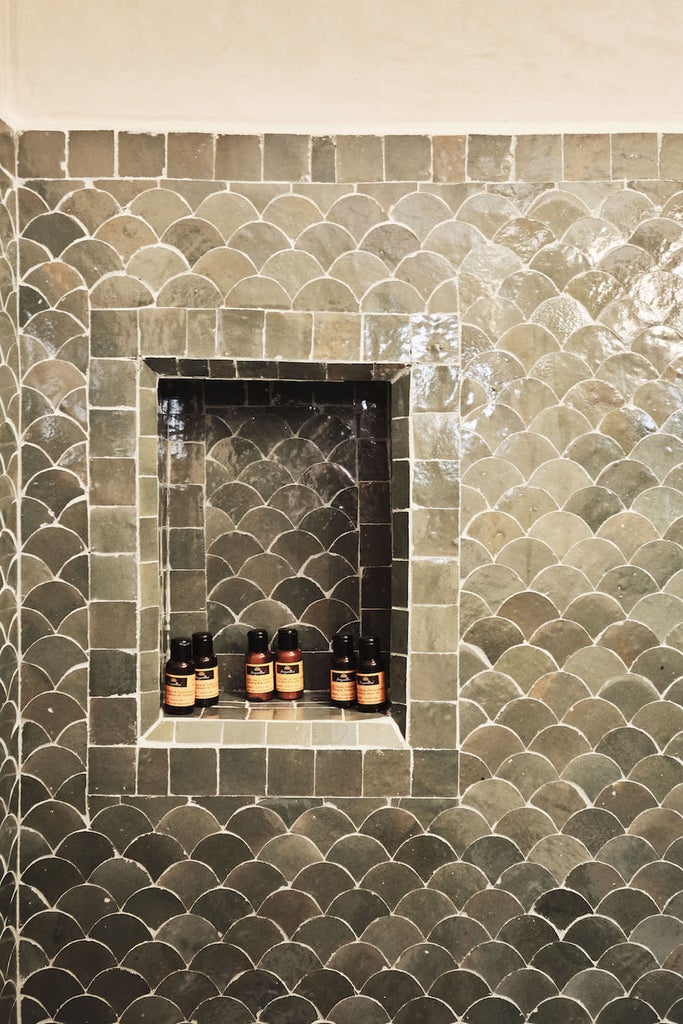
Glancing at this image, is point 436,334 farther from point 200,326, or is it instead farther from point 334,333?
point 200,326

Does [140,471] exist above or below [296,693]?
above

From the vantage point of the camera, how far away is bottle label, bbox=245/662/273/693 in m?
1.73

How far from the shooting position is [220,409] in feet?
5.96

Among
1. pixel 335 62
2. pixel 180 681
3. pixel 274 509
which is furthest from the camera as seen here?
pixel 274 509

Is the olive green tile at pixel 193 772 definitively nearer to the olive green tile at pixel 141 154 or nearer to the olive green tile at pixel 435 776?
the olive green tile at pixel 435 776

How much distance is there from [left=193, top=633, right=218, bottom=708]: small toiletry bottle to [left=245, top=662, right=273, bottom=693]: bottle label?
0.25ft

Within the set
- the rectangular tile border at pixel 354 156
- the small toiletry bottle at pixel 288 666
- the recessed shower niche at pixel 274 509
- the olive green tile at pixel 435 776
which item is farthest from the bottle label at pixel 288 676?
the rectangular tile border at pixel 354 156

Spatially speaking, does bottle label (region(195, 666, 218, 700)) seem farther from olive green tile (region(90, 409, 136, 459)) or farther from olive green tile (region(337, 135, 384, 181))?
olive green tile (region(337, 135, 384, 181))

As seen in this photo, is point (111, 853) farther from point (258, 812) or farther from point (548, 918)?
point (548, 918)

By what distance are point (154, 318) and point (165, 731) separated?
0.88 meters

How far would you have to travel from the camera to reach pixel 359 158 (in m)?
1.59

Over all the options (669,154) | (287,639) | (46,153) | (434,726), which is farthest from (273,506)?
(669,154)

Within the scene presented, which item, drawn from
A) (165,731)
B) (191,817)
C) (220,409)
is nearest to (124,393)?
(220,409)

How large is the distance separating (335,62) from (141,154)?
0.45 metres
